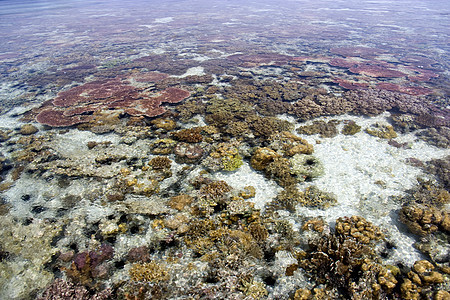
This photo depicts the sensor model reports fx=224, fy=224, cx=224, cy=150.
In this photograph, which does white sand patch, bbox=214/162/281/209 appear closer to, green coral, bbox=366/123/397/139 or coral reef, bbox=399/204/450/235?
coral reef, bbox=399/204/450/235

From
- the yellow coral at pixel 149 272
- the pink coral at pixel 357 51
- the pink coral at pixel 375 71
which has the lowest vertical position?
the yellow coral at pixel 149 272

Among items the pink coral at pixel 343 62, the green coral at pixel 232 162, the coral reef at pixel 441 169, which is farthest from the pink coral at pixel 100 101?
the pink coral at pixel 343 62

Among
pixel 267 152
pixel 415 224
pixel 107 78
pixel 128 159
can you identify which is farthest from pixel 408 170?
pixel 107 78

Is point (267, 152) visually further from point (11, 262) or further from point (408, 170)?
point (11, 262)

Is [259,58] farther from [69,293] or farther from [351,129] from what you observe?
[69,293]

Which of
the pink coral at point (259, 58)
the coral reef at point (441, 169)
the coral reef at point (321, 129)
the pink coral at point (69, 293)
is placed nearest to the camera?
the pink coral at point (69, 293)

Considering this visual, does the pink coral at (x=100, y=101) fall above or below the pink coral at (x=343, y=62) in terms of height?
below

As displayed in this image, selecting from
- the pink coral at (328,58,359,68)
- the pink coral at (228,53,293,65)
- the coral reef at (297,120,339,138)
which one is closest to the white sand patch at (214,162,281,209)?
the coral reef at (297,120,339,138)

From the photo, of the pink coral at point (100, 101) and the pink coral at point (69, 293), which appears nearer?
the pink coral at point (69, 293)

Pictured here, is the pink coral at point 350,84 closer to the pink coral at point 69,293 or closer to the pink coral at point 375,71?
the pink coral at point 375,71
